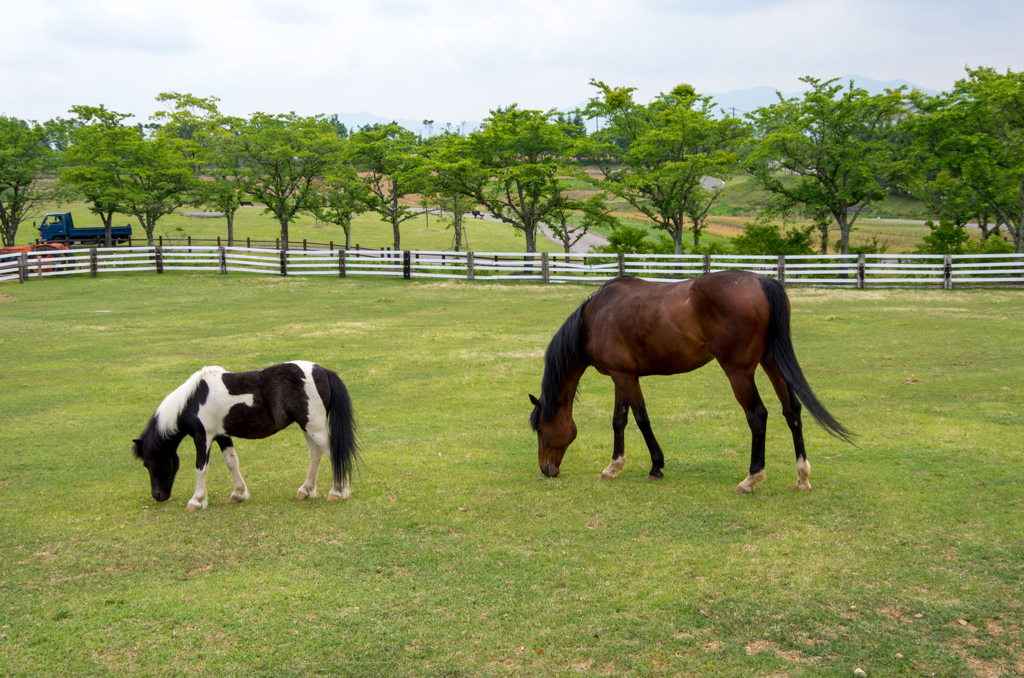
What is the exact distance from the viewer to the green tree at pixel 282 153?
114ft

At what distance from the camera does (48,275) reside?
2716 cm

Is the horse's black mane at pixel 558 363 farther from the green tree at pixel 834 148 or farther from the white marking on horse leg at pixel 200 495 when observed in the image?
the green tree at pixel 834 148

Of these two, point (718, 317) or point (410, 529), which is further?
point (718, 317)

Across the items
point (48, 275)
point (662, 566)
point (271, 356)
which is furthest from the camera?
point (48, 275)

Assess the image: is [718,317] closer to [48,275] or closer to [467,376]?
[467,376]

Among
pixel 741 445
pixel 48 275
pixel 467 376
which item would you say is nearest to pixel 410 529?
pixel 741 445

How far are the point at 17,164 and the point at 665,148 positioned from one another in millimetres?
30328

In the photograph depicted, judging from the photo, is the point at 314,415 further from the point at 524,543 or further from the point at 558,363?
the point at 558,363

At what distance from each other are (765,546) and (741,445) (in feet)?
9.29

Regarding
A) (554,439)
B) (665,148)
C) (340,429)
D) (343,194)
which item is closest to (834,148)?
(665,148)

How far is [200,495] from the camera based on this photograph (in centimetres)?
630

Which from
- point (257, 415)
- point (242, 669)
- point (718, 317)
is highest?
point (718, 317)

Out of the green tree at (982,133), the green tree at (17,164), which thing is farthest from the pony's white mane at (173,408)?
the green tree at (17,164)

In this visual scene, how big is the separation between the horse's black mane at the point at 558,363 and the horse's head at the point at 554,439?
0.20 ft
